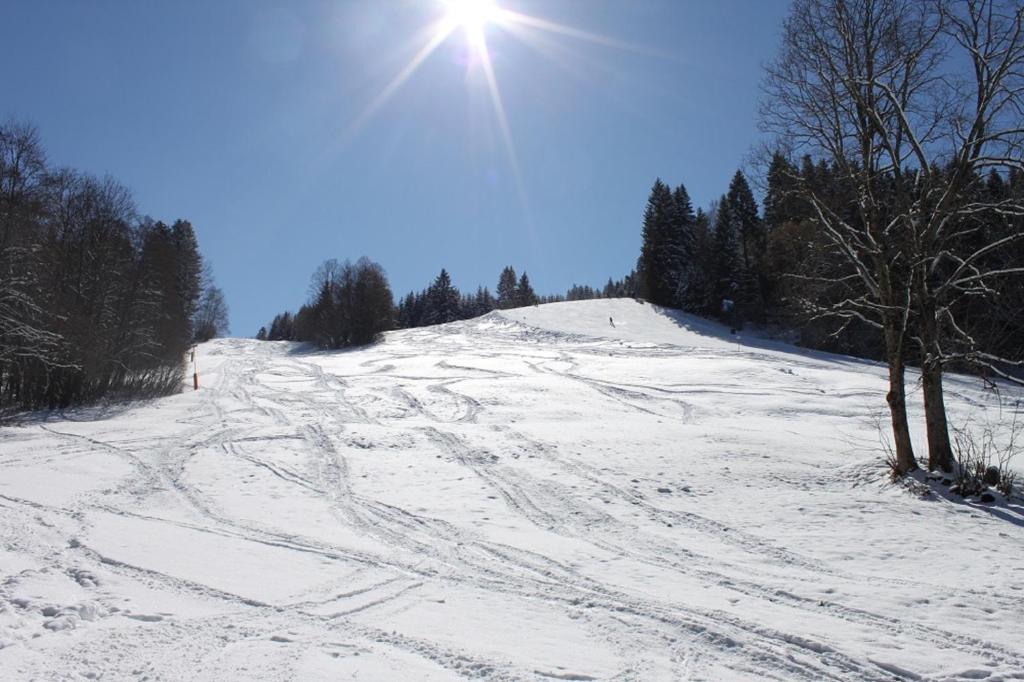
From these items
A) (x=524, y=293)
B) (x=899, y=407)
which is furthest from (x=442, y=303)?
(x=899, y=407)

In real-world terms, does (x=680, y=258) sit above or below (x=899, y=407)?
above

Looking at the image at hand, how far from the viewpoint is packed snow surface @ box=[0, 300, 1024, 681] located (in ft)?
13.6

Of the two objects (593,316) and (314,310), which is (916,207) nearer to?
(593,316)

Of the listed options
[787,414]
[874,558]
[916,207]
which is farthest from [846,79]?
[787,414]

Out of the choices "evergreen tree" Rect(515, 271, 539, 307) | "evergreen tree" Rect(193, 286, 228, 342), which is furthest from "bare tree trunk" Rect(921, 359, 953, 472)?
"evergreen tree" Rect(515, 271, 539, 307)

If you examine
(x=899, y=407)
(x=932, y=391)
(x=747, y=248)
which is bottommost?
(x=899, y=407)

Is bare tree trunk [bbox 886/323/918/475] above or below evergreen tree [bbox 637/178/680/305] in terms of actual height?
below

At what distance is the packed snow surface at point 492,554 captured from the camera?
4.14 m

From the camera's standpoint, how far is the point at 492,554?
6.18 metres

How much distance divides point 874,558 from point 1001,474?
4.40m

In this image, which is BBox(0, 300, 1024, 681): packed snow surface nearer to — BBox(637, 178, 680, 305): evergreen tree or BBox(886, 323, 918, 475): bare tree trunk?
BBox(886, 323, 918, 475): bare tree trunk

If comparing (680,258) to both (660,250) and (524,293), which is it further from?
(524,293)

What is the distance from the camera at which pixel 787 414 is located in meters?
15.5

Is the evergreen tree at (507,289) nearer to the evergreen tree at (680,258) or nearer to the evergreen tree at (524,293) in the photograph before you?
the evergreen tree at (524,293)
